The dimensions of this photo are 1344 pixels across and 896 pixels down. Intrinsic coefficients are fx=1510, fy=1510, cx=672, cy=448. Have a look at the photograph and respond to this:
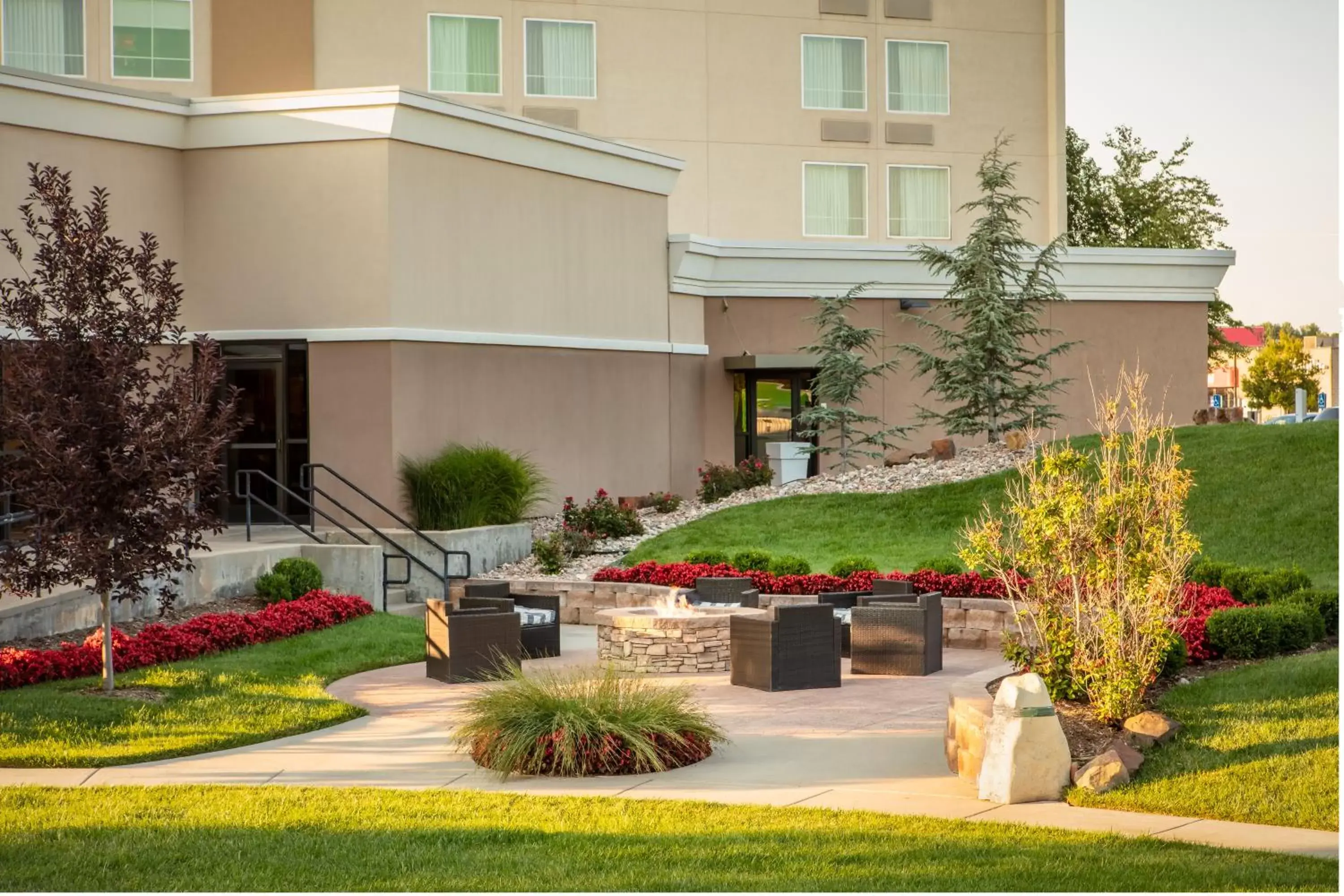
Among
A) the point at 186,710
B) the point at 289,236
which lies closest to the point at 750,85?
the point at 289,236

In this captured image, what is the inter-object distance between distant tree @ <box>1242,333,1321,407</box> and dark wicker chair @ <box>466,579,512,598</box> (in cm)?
7073

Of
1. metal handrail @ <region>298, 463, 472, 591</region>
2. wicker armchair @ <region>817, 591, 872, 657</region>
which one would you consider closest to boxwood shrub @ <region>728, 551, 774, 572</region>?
wicker armchair @ <region>817, 591, 872, 657</region>

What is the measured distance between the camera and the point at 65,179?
12352 mm

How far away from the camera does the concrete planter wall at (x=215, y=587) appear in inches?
566

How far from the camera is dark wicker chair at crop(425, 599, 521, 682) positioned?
45.0 feet

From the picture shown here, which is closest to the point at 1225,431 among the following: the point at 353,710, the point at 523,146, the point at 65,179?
the point at 523,146

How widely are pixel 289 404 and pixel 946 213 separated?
67.7ft

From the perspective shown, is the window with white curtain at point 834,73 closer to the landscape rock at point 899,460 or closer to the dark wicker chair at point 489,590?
the landscape rock at point 899,460

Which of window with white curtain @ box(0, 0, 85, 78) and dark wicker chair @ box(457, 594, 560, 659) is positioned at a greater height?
window with white curtain @ box(0, 0, 85, 78)

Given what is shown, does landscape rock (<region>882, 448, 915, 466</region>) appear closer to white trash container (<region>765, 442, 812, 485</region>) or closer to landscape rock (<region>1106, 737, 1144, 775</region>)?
white trash container (<region>765, 442, 812, 485</region>)

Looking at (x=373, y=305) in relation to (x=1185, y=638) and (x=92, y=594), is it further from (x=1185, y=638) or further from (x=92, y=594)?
(x=1185, y=638)

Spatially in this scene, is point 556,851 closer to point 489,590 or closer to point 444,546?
point 489,590

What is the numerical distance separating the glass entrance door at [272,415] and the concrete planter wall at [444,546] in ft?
6.16

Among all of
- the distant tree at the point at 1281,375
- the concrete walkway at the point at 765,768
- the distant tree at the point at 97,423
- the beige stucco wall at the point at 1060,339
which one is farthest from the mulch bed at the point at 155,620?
the distant tree at the point at 1281,375
